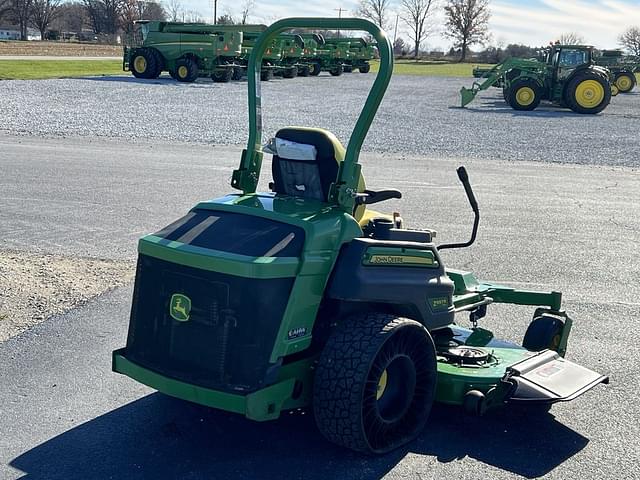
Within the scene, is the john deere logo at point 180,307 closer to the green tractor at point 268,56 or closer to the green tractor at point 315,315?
the green tractor at point 315,315

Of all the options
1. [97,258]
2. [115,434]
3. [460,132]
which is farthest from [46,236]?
[460,132]

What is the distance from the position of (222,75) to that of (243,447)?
3167cm

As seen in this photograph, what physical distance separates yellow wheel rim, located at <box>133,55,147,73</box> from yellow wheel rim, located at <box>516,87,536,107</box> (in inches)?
610

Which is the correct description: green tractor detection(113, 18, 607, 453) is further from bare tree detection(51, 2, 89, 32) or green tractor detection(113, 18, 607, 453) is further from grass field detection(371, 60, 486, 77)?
bare tree detection(51, 2, 89, 32)

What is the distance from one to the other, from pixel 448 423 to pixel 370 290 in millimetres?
977

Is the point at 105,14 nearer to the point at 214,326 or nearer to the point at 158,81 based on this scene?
the point at 158,81

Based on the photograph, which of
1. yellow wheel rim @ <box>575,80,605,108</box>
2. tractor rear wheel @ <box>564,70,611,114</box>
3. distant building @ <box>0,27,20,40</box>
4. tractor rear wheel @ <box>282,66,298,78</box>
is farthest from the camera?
distant building @ <box>0,27,20,40</box>

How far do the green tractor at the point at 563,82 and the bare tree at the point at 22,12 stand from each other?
3220 inches

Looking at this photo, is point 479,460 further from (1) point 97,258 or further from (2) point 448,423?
(1) point 97,258

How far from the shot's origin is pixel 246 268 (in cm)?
375

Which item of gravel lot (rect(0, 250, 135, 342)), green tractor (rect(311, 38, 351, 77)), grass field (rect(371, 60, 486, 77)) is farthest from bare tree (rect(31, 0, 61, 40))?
gravel lot (rect(0, 250, 135, 342))

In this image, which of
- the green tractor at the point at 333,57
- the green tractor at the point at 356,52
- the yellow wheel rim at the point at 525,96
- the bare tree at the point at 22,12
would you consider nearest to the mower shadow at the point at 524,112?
the yellow wheel rim at the point at 525,96

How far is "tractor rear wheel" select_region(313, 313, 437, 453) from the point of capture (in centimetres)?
383

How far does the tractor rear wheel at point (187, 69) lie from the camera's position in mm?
33438
